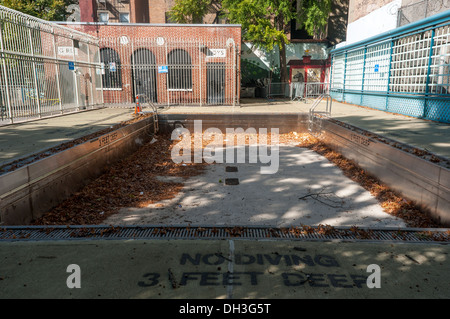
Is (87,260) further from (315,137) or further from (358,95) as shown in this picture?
(358,95)

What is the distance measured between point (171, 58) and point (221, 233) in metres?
20.1

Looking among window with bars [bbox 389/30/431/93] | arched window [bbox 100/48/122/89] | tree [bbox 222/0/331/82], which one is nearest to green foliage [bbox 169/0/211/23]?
tree [bbox 222/0/331/82]

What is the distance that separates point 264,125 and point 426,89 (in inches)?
235

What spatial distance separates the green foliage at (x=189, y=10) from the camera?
2900cm

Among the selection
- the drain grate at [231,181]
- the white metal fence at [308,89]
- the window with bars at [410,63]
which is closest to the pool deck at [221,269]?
the drain grate at [231,181]

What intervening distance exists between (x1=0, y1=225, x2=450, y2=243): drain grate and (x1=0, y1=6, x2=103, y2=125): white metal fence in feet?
29.9

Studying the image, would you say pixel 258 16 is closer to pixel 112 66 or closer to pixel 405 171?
pixel 112 66

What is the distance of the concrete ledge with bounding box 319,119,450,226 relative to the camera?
186 inches

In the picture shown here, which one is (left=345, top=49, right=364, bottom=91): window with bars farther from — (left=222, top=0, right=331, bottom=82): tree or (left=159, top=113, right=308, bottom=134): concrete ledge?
(left=159, top=113, right=308, bottom=134): concrete ledge

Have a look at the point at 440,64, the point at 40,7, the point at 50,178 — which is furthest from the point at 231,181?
the point at 40,7

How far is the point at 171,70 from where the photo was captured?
70.7 ft

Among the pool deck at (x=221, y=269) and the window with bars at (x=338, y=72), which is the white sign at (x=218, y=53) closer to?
the window with bars at (x=338, y=72)

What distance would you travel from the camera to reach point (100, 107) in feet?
59.6

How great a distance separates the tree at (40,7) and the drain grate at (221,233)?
1145 inches
